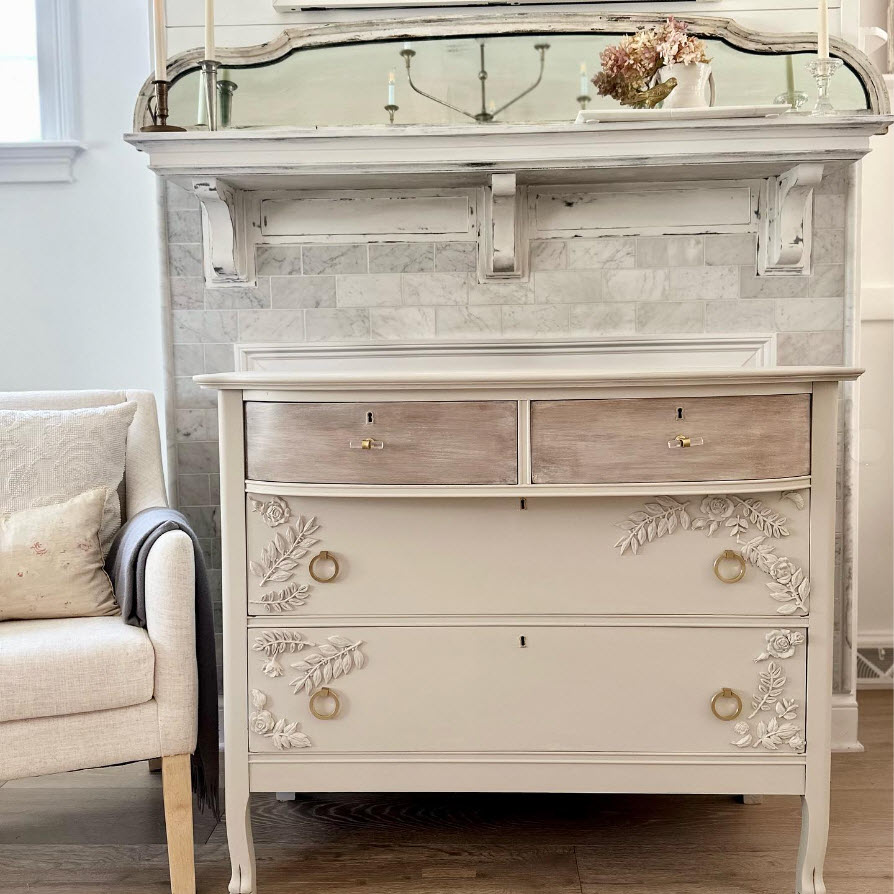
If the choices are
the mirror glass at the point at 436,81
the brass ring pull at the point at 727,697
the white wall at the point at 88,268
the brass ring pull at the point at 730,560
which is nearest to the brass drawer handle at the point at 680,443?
the brass ring pull at the point at 730,560

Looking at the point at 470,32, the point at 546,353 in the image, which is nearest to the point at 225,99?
the point at 470,32

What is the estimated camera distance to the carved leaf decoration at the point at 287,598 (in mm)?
1643

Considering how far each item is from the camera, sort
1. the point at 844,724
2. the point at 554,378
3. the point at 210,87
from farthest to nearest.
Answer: the point at 844,724 < the point at 210,87 < the point at 554,378

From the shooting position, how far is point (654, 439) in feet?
5.16

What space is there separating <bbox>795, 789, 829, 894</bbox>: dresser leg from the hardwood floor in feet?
0.24

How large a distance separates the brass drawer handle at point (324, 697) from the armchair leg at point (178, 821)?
25 cm

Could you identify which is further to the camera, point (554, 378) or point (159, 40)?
point (159, 40)

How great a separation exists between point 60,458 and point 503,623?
1052mm

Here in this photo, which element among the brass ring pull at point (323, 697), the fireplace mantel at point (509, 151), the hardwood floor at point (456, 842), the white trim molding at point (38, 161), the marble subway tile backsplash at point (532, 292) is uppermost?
the white trim molding at point (38, 161)

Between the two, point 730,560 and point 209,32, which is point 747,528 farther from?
point 209,32

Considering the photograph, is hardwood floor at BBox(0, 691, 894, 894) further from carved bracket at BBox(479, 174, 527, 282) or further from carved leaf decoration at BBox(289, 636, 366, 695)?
carved bracket at BBox(479, 174, 527, 282)

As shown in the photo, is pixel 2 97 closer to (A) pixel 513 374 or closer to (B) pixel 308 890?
(A) pixel 513 374

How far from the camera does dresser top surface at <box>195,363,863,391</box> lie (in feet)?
5.07

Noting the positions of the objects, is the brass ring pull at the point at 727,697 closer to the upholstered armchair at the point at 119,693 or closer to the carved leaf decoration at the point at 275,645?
the carved leaf decoration at the point at 275,645
